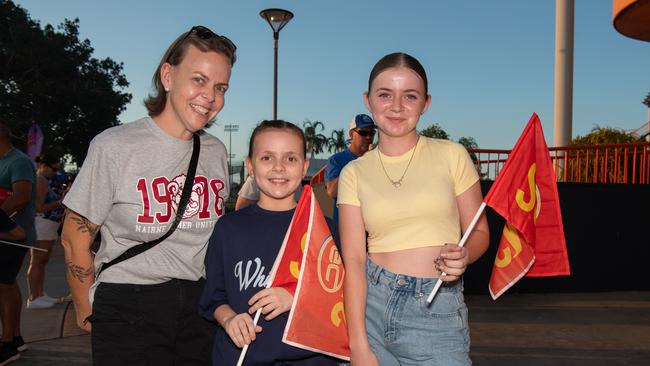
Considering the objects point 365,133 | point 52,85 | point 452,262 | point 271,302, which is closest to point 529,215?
point 452,262

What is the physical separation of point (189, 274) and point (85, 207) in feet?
1.63

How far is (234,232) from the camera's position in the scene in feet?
7.20

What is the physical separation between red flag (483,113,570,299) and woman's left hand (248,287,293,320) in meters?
0.94

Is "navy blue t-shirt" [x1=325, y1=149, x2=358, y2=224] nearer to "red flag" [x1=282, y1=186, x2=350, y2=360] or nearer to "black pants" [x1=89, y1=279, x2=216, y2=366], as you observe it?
"red flag" [x1=282, y1=186, x2=350, y2=360]

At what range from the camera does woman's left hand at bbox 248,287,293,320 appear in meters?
2.01

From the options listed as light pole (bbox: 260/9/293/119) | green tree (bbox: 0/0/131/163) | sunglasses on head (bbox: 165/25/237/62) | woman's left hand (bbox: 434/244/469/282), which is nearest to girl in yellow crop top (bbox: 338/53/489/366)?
woman's left hand (bbox: 434/244/469/282)

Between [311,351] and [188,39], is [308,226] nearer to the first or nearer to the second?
[311,351]

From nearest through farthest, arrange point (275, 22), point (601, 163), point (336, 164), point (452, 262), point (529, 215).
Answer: point (452, 262), point (529, 215), point (336, 164), point (601, 163), point (275, 22)

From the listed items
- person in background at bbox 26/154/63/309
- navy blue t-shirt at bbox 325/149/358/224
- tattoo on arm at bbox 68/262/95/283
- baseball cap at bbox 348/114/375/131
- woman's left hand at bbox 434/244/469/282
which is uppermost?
baseball cap at bbox 348/114/375/131

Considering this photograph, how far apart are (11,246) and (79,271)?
294 cm

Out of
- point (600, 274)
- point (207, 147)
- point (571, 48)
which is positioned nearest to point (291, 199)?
point (207, 147)

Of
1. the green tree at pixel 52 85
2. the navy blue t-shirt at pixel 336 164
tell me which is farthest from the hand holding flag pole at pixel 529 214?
the green tree at pixel 52 85

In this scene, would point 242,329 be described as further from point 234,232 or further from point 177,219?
point 177,219

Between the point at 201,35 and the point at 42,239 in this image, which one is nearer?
the point at 201,35
